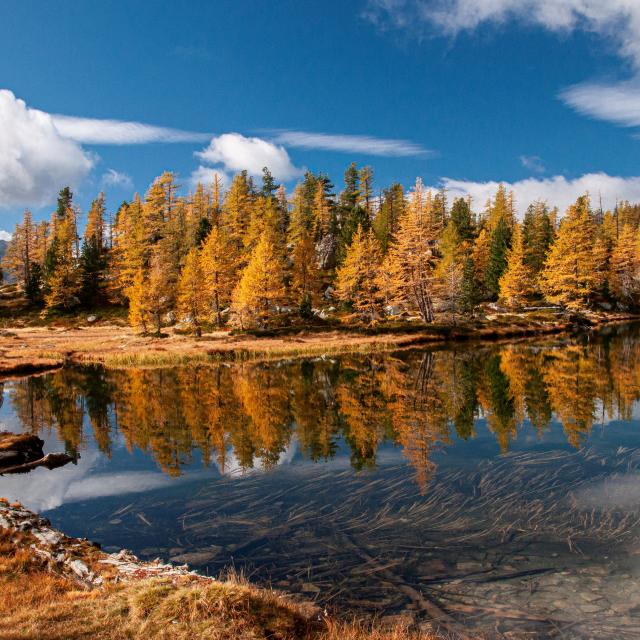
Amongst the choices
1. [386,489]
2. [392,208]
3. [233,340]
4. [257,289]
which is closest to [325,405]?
[386,489]

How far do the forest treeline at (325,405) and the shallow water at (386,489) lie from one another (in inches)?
6.3

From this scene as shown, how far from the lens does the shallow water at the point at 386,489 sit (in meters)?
8.73

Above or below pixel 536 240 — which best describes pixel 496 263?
below

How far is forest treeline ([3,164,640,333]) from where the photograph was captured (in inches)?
2579

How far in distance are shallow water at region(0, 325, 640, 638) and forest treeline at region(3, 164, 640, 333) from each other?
35.9m

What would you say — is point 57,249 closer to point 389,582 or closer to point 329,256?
point 329,256

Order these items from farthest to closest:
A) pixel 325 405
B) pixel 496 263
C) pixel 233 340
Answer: pixel 496 263, pixel 233 340, pixel 325 405

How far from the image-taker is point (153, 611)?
258 inches

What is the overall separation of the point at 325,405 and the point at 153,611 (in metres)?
19.1

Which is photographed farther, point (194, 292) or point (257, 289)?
point (194, 292)

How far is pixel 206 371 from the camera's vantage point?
39844 mm

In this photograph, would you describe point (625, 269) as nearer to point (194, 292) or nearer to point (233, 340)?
point (233, 340)

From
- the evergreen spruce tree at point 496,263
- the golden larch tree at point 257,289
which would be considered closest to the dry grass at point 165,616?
the golden larch tree at point 257,289

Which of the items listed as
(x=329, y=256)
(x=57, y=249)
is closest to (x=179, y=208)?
(x=57, y=249)
